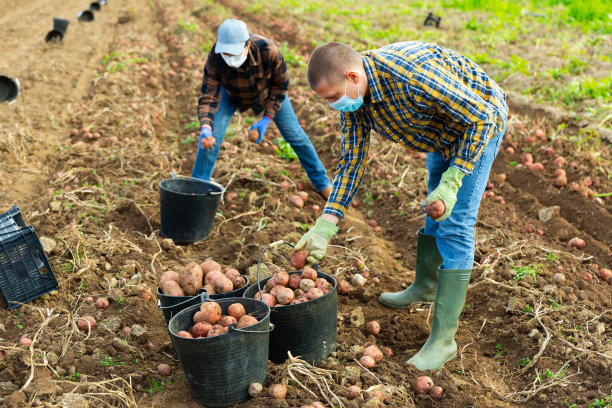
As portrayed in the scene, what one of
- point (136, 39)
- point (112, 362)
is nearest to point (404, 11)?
point (136, 39)

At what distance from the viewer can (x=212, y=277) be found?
3.13 m

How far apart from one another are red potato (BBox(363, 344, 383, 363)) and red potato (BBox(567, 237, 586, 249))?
86.8 inches

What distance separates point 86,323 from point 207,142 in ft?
5.36

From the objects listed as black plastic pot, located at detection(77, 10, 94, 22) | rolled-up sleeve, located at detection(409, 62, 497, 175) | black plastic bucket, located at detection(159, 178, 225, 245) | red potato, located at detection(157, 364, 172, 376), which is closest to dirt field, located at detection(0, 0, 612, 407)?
red potato, located at detection(157, 364, 172, 376)

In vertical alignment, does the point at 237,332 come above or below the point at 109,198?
above

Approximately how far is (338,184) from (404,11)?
32.8 feet

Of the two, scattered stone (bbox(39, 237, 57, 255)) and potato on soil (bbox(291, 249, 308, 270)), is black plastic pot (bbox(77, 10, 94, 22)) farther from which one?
potato on soil (bbox(291, 249, 308, 270))

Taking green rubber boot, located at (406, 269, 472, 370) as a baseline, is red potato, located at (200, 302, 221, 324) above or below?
above

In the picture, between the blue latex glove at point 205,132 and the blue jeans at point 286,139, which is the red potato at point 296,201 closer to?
the blue jeans at point 286,139

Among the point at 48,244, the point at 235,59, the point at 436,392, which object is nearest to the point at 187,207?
the point at 48,244

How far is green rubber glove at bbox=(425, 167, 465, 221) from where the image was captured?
275cm

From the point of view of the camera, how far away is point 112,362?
124 inches

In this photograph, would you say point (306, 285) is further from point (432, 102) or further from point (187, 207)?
point (187, 207)

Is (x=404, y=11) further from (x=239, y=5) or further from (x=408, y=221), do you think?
(x=408, y=221)
